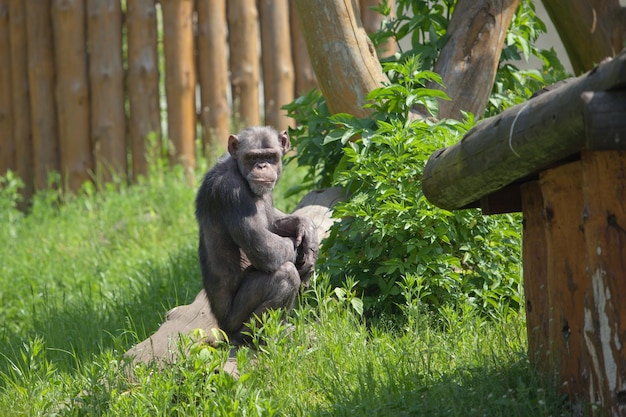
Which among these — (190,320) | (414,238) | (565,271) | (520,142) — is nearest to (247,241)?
(190,320)

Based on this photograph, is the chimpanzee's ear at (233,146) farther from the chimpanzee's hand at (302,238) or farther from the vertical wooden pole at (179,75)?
the vertical wooden pole at (179,75)

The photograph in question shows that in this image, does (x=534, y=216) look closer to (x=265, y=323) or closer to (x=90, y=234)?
(x=265, y=323)

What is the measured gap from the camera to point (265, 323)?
4719mm

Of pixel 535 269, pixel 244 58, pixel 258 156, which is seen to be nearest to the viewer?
pixel 535 269

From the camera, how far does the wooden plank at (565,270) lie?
137 inches

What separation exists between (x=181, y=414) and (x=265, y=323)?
2.52 feet

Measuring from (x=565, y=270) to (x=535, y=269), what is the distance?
0.45m

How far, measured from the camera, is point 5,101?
1042 cm

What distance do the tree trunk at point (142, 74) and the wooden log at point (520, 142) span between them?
248 inches

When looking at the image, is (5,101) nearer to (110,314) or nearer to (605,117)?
(110,314)

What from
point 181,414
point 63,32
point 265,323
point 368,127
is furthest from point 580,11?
point 63,32

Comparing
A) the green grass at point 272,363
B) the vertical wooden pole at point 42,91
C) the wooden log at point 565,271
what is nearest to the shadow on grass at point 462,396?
the green grass at point 272,363

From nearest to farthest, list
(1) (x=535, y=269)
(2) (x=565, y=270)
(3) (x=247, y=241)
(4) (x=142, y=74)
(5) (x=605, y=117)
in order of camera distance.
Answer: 1. (5) (x=605, y=117)
2. (2) (x=565, y=270)
3. (1) (x=535, y=269)
4. (3) (x=247, y=241)
5. (4) (x=142, y=74)

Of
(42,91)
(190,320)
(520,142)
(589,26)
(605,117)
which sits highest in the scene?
(589,26)
